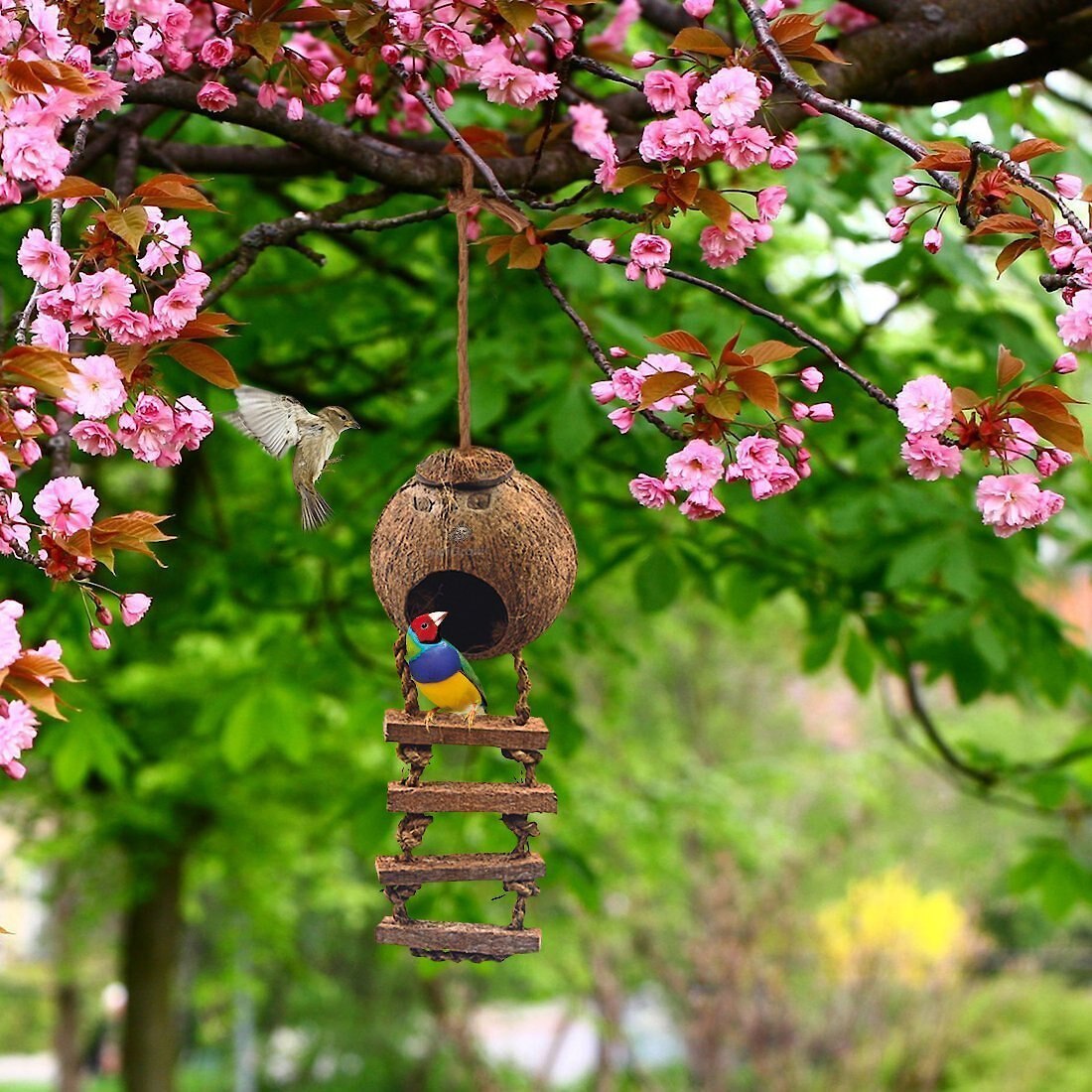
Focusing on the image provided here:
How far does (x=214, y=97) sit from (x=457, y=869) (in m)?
1.39

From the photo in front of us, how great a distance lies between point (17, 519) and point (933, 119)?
129 inches

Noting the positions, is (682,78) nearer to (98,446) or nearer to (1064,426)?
(1064,426)

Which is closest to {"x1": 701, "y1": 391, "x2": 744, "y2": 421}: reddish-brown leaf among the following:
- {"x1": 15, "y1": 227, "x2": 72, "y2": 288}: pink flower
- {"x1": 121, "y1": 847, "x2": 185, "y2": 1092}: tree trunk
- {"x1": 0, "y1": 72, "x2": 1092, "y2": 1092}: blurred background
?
{"x1": 15, "y1": 227, "x2": 72, "y2": 288}: pink flower

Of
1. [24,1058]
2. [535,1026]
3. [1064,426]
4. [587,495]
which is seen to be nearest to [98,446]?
[1064,426]

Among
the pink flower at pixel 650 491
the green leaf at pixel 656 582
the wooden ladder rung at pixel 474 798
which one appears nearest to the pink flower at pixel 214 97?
the pink flower at pixel 650 491

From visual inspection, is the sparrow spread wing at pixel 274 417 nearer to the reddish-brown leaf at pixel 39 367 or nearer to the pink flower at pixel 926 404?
the reddish-brown leaf at pixel 39 367

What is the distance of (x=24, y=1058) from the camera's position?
20047 mm

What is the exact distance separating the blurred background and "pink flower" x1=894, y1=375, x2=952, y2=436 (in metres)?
1.64

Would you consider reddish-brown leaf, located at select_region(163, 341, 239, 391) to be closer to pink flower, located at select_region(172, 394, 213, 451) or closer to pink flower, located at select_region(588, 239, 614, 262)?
pink flower, located at select_region(172, 394, 213, 451)

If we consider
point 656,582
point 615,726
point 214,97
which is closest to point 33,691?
point 214,97

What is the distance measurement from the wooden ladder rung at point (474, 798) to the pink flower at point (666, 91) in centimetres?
109

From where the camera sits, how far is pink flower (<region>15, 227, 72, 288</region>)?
1.85 m

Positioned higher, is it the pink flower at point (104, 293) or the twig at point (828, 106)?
the twig at point (828, 106)

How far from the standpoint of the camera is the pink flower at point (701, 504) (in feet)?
6.63
